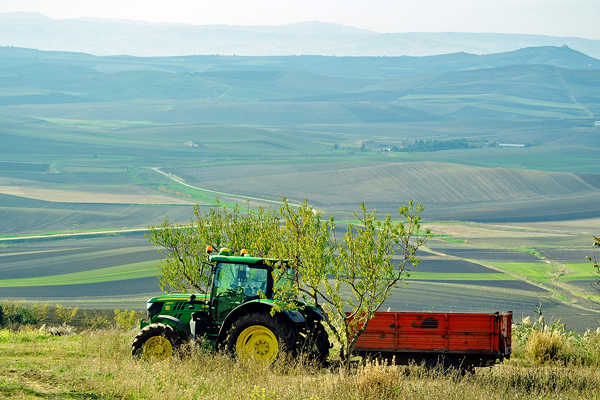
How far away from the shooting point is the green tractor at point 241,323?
38.7 feet

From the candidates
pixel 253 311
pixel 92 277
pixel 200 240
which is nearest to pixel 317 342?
pixel 253 311

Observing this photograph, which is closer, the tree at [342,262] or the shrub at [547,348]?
the tree at [342,262]

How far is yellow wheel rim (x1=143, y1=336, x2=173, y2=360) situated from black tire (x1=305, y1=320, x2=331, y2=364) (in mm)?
2909

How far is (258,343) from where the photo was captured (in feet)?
39.0

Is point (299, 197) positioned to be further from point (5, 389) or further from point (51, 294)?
point (5, 389)

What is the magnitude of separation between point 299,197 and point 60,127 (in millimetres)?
108874

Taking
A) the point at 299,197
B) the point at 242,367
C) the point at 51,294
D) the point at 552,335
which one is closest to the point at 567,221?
the point at 299,197

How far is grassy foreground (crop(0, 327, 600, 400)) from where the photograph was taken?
9.62 metres

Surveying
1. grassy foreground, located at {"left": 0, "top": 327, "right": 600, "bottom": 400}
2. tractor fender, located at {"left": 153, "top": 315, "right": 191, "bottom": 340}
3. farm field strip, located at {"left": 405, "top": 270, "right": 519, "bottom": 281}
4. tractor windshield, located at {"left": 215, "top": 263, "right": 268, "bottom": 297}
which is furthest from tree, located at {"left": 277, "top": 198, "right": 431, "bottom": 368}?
farm field strip, located at {"left": 405, "top": 270, "right": 519, "bottom": 281}

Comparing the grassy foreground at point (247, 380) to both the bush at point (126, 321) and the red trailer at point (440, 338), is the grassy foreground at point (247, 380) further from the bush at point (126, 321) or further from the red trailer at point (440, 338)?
the bush at point (126, 321)

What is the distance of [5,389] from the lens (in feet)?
29.9

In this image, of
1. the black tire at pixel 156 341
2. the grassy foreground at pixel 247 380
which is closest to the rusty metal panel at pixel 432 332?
the grassy foreground at pixel 247 380

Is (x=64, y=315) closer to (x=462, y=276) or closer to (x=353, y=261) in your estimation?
(x=353, y=261)

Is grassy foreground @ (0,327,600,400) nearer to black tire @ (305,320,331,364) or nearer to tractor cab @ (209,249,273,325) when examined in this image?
black tire @ (305,320,331,364)
